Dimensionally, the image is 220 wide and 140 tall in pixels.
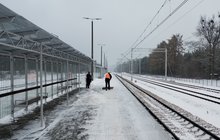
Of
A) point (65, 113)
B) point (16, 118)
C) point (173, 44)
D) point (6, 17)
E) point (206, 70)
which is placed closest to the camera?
point (6, 17)

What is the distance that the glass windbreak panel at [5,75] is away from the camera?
7316 mm

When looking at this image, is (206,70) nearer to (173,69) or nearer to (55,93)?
(173,69)

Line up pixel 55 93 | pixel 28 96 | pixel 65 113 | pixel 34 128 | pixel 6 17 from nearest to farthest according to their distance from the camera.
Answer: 1. pixel 6 17
2. pixel 34 128
3. pixel 65 113
4. pixel 28 96
5. pixel 55 93

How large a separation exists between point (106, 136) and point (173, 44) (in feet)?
193

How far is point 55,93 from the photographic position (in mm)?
14523

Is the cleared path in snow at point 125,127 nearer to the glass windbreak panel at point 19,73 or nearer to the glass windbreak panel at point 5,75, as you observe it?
the glass windbreak panel at point 5,75

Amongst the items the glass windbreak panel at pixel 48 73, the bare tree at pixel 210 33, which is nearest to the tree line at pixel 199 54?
the bare tree at pixel 210 33

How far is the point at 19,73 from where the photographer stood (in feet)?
28.5

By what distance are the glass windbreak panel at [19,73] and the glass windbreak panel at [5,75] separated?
47 centimetres

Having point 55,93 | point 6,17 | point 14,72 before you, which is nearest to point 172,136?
point 6,17

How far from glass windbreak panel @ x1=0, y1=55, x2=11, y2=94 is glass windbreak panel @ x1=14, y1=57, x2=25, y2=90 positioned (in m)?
0.47

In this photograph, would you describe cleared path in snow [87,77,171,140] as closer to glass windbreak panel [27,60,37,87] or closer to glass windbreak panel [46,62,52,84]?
glass windbreak panel [27,60,37,87]

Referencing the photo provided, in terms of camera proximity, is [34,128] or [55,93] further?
[55,93]

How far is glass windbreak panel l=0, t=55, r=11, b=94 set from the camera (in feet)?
24.0
